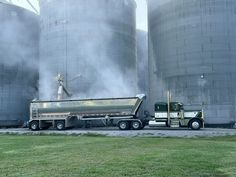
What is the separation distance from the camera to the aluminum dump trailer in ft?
108

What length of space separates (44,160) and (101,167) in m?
2.41

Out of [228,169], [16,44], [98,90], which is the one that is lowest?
[228,169]

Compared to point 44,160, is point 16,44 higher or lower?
higher

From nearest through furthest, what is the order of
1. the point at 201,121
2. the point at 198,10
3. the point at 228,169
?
the point at 228,169, the point at 201,121, the point at 198,10

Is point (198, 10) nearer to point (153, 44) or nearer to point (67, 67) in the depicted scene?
point (153, 44)

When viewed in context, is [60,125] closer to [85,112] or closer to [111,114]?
[85,112]

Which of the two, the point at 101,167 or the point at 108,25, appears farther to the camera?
the point at 108,25

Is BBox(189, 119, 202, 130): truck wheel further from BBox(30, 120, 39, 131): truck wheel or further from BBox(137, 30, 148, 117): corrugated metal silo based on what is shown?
BBox(137, 30, 148, 117): corrugated metal silo

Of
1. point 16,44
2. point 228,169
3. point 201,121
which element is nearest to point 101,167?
point 228,169

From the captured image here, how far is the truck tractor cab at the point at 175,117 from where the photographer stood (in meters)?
31.2

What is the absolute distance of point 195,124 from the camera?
1220 inches

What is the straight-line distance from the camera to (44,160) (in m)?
11.4

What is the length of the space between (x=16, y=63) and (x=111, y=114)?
17.9m

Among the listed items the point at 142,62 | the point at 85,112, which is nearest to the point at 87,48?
the point at 85,112
